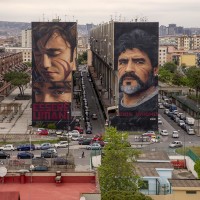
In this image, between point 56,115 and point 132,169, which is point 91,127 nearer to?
point 56,115

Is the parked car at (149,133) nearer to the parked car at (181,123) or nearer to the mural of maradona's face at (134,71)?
the mural of maradona's face at (134,71)

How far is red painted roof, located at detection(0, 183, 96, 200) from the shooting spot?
8.58 m

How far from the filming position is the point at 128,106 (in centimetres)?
2981

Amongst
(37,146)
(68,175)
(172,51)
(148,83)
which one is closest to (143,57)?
(148,83)

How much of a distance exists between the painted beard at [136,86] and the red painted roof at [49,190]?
2022 centimetres

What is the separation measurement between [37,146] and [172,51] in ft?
184

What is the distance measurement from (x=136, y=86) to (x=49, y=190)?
20737 mm

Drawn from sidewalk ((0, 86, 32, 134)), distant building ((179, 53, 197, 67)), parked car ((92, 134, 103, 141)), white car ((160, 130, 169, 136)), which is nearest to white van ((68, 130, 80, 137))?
parked car ((92, 134, 103, 141))

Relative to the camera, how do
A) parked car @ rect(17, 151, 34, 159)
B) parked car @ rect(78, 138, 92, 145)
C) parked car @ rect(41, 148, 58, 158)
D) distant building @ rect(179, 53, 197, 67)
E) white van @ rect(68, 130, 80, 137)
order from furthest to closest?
distant building @ rect(179, 53, 197, 67), white van @ rect(68, 130, 80, 137), parked car @ rect(78, 138, 92, 145), parked car @ rect(41, 148, 58, 158), parked car @ rect(17, 151, 34, 159)

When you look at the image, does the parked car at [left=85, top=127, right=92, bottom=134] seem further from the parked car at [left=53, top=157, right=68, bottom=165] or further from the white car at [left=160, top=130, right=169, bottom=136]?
the parked car at [left=53, top=157, right=68, bottom=165]

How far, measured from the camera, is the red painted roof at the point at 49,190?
8578 mm

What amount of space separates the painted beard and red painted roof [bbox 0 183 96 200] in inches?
796

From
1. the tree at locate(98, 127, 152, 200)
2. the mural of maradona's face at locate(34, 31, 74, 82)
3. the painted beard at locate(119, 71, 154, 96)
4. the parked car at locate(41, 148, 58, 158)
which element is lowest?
the parked car at locate(41, 148, 58, 158)

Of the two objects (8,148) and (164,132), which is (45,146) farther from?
(164,132)
